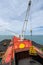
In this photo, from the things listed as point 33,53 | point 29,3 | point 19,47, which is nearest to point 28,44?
point 19,47

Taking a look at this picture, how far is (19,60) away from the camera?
17234 millimetres

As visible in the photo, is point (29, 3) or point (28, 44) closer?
point (28, 44)

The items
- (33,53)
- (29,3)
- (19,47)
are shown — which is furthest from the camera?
(29,3)

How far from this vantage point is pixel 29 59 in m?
17.1

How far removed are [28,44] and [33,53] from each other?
221 cm

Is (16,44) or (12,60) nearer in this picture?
(12,60)

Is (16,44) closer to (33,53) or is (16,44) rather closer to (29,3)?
(33,53)

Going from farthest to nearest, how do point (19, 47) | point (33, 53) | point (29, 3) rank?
1. point (29, 3)
2. point (19, 47)
3. point (33, 53)

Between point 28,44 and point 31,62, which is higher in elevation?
point 28,44

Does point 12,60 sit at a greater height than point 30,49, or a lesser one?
lesser

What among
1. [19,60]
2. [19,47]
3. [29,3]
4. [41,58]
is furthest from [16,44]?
[29,3]

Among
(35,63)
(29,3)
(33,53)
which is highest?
(29,3)

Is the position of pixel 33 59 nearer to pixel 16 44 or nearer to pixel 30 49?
pixel 30 49

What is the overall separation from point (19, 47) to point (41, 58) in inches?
98.9
